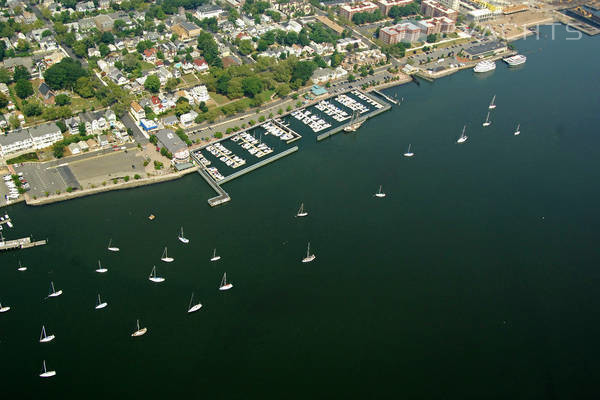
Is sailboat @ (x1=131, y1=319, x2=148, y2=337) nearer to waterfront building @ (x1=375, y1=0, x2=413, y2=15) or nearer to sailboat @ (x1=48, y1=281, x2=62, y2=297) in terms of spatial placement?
sailboat @ (x1=48, y1=281, x2=62, y2=297)

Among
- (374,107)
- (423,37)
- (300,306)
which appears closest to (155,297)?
(300,306)

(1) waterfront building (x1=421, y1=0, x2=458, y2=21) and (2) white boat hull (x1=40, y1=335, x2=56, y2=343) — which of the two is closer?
Answer: (2) white boat hull (x1=40, y1=335, x2=56, y2=343)

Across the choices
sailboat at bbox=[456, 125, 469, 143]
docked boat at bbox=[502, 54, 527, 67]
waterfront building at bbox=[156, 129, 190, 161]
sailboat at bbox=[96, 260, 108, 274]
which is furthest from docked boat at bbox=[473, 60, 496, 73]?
sailboat at bbox=[96, 260, 108, 274]

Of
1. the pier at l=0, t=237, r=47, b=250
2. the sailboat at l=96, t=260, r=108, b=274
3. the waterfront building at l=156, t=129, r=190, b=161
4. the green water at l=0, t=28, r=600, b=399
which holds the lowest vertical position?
the green water at l=0, t=28, r=600, b=399

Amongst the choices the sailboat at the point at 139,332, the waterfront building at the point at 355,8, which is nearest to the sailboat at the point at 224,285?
the sailboat at the point at 139,332

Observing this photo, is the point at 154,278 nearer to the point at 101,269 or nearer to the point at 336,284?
the point at 101,269

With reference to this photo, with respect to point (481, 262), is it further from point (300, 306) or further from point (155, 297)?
point (155, 297)
